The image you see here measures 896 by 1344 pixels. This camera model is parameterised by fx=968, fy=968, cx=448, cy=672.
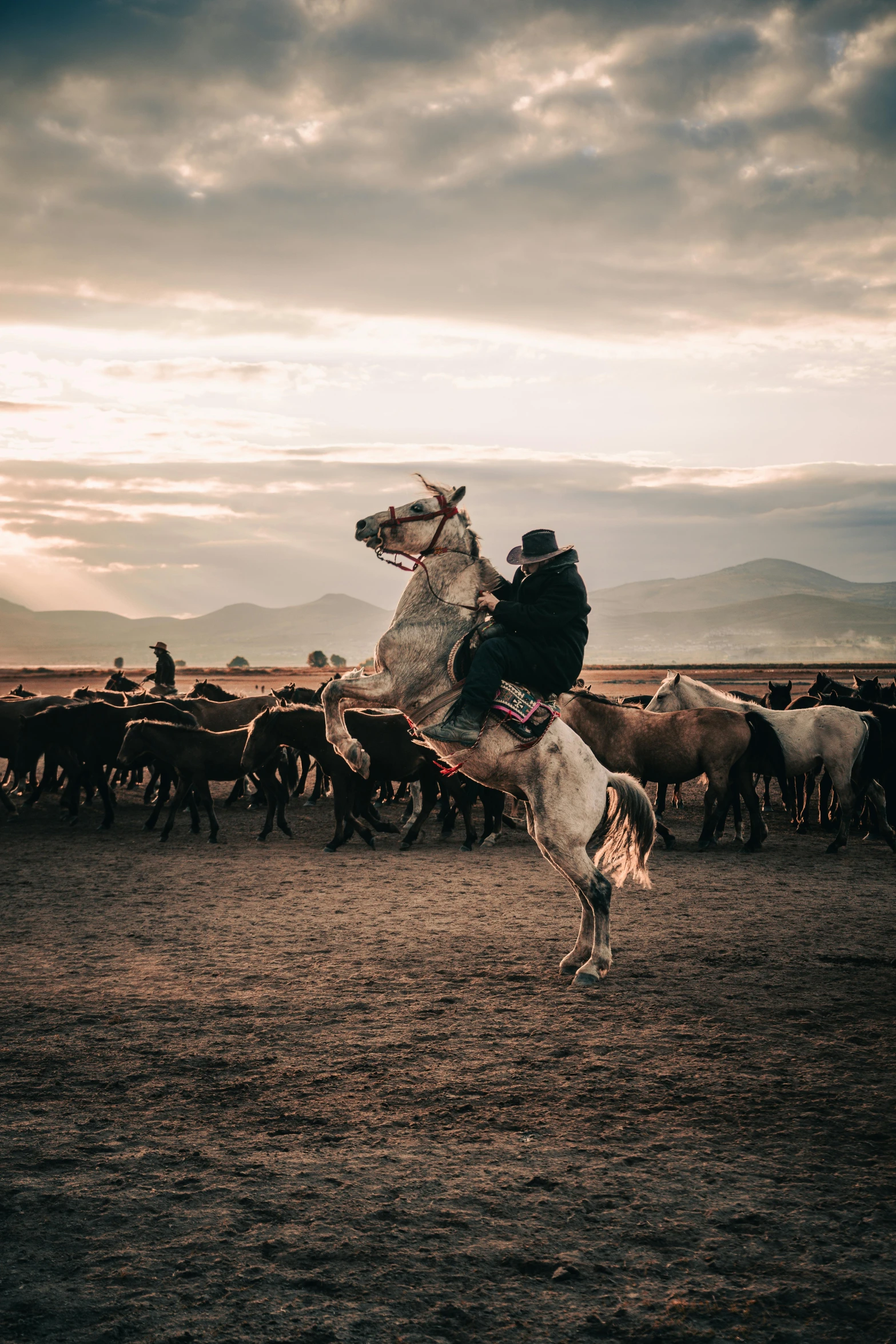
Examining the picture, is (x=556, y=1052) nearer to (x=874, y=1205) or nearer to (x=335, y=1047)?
(x=335, y=1047)

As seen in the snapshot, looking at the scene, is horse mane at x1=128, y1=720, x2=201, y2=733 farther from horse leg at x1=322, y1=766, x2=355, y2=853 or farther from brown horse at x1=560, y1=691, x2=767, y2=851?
brown horse at x1=560, y1=691, x2=767, y2=851

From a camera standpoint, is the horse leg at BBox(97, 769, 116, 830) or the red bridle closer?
the red bridle

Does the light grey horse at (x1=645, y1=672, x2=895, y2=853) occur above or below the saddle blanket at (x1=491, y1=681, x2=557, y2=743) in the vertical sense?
below

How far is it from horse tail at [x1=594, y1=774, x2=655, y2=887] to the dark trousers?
1157 millimetres

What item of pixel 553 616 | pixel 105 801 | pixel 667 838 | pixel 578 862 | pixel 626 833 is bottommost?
pixel 667 838

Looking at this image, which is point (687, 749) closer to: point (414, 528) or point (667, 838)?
point (667, 838)

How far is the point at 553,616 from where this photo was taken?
250 inches

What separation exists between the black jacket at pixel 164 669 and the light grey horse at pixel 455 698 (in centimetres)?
1722

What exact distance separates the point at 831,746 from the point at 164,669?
15.9 metres

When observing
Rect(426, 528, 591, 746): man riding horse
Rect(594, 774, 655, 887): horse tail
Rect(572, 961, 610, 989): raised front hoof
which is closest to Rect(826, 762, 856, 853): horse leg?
Rect(594, 774, 655, 887): horse tail

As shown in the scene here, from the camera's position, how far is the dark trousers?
6148 millimetres

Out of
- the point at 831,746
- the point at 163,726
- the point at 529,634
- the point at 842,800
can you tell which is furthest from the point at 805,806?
the point at 529,634

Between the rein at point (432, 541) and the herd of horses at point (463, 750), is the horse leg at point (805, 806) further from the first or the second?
the rein at point (432, 541)

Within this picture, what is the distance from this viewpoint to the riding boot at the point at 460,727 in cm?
616
